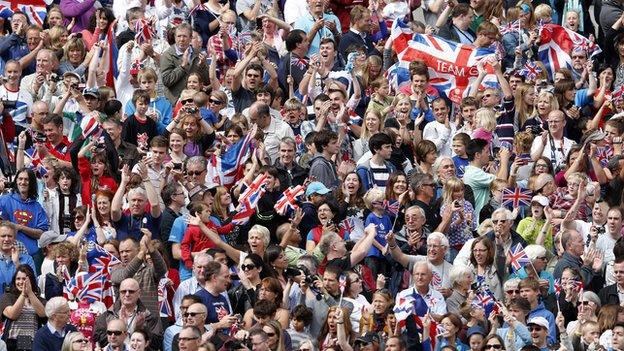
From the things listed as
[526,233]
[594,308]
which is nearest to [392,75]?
[526,233]

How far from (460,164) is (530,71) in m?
2.60

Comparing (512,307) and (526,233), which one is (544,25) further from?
(512,307)

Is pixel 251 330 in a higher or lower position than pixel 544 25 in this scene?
higher

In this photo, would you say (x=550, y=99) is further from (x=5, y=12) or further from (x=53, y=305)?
(x=53, y=305)

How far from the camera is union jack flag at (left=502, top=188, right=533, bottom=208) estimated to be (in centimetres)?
2822

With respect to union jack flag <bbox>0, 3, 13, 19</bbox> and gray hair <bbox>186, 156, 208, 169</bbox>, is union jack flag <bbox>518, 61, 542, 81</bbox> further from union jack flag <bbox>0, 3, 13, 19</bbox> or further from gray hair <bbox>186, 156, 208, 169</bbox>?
union jack flag <bbox>0, 3, 13, 19</bbox>

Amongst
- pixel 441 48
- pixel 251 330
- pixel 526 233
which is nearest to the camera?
pixel 251 330

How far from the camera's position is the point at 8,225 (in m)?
26.1

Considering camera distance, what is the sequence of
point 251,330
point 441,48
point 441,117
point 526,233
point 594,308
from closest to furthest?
point 251,330
point 594,308
point 526,233
point 441,117
point 441,48

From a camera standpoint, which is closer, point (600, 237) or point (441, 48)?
point (600, 237)

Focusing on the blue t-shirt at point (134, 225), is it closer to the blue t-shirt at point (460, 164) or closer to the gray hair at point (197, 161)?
the gray hair at point (197, 161)

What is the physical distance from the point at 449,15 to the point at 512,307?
7.71 metres

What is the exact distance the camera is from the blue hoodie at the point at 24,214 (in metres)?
26.9

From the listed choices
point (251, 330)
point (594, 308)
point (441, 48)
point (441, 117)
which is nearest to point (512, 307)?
point (594, 308)
